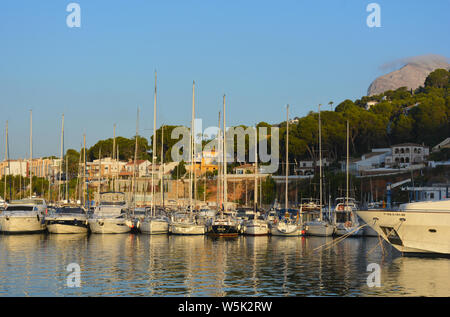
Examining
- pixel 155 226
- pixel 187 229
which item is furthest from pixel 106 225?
pixel 187 229

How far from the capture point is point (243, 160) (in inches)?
4606

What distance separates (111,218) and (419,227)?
26258mm

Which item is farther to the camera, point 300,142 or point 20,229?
point 300,142

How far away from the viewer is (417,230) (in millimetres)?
31703

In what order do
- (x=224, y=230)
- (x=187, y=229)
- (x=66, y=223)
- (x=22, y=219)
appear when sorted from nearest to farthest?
(x=187, y=229)
(x=224, y=230)
(x=22, y=219)
(x=66, y=223)

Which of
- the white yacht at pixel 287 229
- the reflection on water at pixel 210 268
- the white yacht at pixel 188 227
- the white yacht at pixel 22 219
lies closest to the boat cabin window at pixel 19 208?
the white yacht at pixel 22 219

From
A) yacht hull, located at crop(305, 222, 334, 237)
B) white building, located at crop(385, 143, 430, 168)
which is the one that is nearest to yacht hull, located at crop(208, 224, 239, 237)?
yacht hull, located at crop(305, 222, 334, 237)

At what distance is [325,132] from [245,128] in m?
27.0

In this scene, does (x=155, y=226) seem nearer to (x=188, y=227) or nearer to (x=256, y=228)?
(x=188, y=227)

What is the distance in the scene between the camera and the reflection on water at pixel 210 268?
2236 cm

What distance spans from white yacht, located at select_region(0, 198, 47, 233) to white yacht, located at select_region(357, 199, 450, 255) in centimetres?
2841

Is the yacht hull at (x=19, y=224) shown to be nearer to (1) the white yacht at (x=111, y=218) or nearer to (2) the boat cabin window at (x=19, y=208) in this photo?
(2) the boat cabin window at (x=19, y=208)
